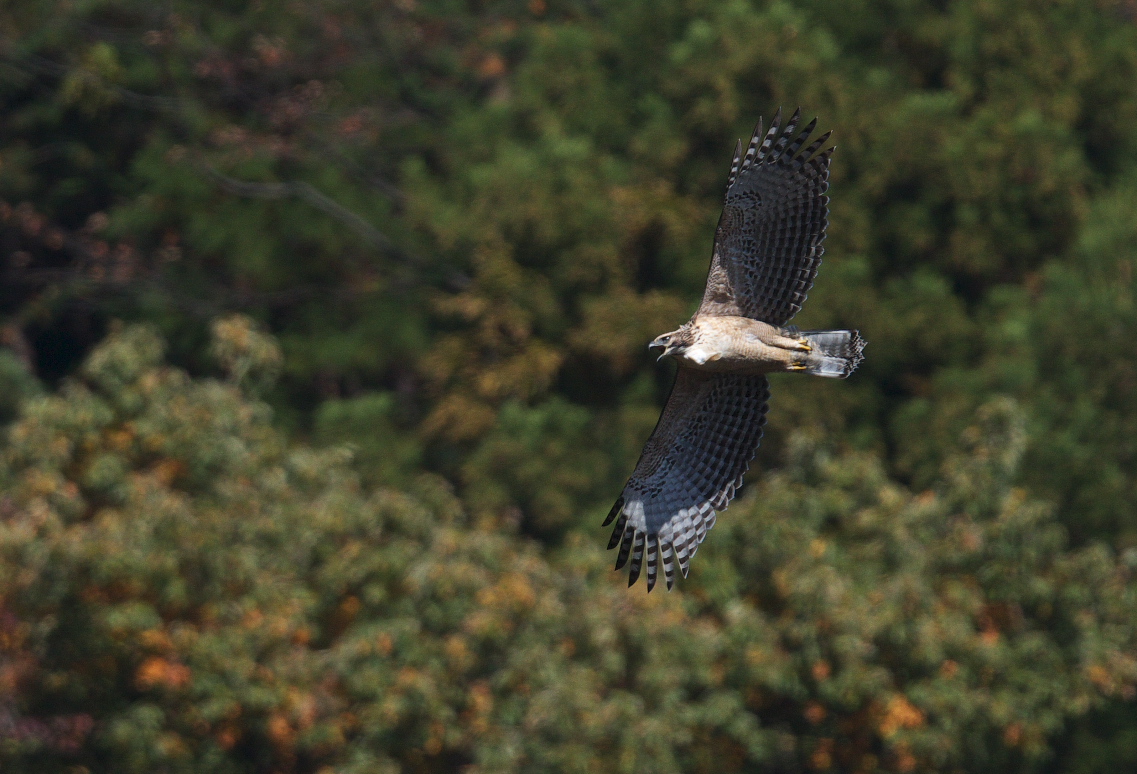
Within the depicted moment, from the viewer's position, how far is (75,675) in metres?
14.5

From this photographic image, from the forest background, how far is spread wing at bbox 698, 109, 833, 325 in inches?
213

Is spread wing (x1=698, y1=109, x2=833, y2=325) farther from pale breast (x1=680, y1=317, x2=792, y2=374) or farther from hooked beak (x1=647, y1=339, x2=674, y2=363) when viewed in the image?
hooked beak (x1=647, y1=339, x2=674, y2=363)

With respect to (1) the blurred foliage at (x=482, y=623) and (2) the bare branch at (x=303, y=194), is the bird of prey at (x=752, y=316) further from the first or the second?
(2) the bare branch at (x=303, y=194)

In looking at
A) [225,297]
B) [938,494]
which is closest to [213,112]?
[225,297]

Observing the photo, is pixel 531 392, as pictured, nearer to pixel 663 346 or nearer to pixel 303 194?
pixel 303 194

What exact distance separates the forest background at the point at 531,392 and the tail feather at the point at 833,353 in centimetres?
538

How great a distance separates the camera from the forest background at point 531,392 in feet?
47.4

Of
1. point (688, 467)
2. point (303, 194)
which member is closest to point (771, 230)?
point (688, 467)

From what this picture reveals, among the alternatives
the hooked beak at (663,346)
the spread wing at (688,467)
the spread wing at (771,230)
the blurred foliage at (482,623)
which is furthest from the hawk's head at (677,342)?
the blurred foliage at (482,623)

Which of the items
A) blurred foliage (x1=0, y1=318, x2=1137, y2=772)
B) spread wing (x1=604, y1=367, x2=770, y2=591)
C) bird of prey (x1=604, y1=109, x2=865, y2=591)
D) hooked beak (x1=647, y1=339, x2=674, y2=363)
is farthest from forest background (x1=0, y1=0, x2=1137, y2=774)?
hooked beak (x1=647, y1=339, x2=674, y2=363)

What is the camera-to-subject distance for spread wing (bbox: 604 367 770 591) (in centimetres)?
955

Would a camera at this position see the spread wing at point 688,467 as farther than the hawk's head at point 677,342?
Yes

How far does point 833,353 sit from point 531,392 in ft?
36.3

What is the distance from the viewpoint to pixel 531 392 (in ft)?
65.4
